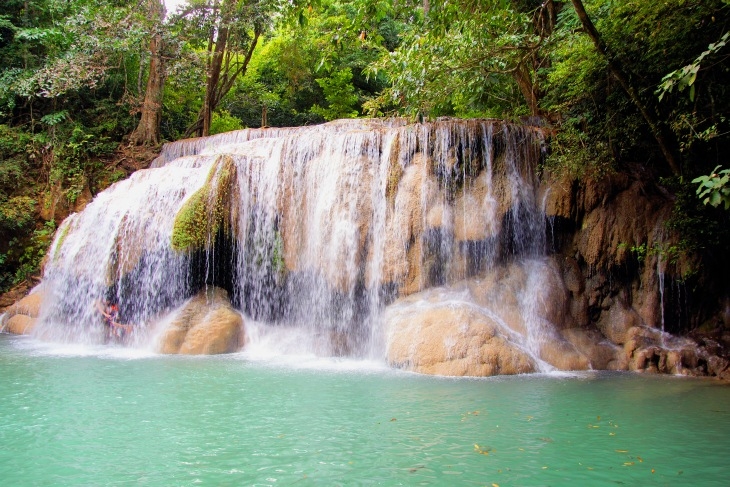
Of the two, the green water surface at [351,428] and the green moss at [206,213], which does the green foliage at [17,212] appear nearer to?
the green moss at [206,213]

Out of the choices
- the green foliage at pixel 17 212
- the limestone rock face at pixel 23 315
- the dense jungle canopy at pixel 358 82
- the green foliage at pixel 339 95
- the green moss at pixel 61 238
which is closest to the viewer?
the dense jungle canopy at pixel 358 82

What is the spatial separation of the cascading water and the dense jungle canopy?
123cm

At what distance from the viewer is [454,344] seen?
914 cm

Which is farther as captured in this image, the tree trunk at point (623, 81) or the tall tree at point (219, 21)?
the tall tree at point (219, 21)

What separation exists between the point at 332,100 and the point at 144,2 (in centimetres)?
835

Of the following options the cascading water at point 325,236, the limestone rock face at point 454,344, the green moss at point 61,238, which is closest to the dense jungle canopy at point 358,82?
the cascading water at point 325,236

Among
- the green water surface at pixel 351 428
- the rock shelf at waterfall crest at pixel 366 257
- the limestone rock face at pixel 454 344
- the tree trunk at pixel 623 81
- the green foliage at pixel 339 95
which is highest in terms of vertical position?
the green foliage at pixel 339 95

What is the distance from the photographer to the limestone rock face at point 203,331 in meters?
10.8

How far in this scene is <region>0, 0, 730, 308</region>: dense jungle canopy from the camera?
29.0 feet

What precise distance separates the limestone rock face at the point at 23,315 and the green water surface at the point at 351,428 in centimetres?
520

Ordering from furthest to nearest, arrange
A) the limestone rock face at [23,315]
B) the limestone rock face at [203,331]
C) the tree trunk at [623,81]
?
the limestone rock face at [23,315]
the limestone rock face at [203,331]
the tree trunk at [623,81]

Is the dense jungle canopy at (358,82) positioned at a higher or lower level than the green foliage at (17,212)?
higher

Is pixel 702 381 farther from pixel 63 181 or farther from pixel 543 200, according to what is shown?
pixel 63 181

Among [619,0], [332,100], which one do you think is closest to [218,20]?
[332,100]
